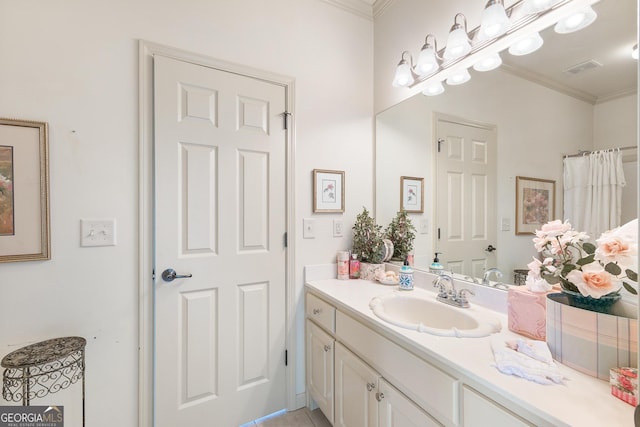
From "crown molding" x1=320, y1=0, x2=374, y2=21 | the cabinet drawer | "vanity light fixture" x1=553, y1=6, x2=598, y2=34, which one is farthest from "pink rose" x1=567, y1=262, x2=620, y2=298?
"crown molding" x1=320, y1=0, x2=374, y2=21

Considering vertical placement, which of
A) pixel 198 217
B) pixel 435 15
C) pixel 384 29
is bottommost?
pixel 198 217

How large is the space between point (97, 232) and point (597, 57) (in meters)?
2.23

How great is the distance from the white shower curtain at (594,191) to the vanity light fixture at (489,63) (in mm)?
562

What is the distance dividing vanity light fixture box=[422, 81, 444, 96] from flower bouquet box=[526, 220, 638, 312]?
0.98 metres

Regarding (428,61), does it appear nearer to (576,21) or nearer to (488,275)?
(576,21)

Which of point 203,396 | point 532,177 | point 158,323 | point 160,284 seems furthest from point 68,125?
point 532,177

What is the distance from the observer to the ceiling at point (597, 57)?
95 cm

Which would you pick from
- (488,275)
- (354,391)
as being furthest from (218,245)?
(488,275)

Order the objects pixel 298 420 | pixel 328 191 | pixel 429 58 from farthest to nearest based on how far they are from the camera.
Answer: pixel 328 191, pixel 298 420, pixel 429 58

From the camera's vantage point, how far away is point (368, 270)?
1.86 meters

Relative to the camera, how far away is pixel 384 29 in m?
2.00

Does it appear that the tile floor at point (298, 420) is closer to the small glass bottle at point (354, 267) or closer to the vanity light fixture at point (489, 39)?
the small glass bottle at point (354, 267)

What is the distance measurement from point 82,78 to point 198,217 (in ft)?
2.74

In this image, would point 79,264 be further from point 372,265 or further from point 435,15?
point 435,15
